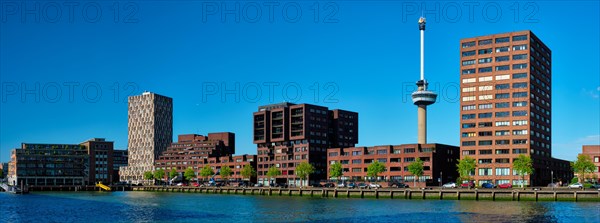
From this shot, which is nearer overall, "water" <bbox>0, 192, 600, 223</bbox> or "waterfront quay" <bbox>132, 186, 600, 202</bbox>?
"water" <bbox>0, 192, 600, 223</bbox>

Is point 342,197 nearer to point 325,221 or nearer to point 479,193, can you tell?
point 479,193

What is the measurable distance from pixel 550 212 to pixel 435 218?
21.4 metres

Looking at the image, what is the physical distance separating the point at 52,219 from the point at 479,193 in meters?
91.3

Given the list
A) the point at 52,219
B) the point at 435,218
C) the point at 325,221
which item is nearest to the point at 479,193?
the point at 435,218

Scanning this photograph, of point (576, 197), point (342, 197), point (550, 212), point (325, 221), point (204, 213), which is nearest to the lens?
point (325, 221)

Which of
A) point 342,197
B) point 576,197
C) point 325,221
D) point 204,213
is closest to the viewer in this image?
point 325,221

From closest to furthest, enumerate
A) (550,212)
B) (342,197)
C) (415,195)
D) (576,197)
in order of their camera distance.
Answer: (550,212)
(576,197)
(415,195)
(342,197)

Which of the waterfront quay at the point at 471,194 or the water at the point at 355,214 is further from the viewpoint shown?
the waterfront quay at the point at 471,194

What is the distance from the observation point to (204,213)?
12419 centimetres

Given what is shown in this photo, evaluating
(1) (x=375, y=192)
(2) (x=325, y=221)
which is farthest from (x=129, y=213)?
(1) (x=375, y=192)

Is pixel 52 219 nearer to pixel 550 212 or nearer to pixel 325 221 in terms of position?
pixel 325 221

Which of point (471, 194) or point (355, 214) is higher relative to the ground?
point (471, 194)

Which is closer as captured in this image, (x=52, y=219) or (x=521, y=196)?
(x=52, y=219)

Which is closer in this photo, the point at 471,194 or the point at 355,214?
the point at 355,214
